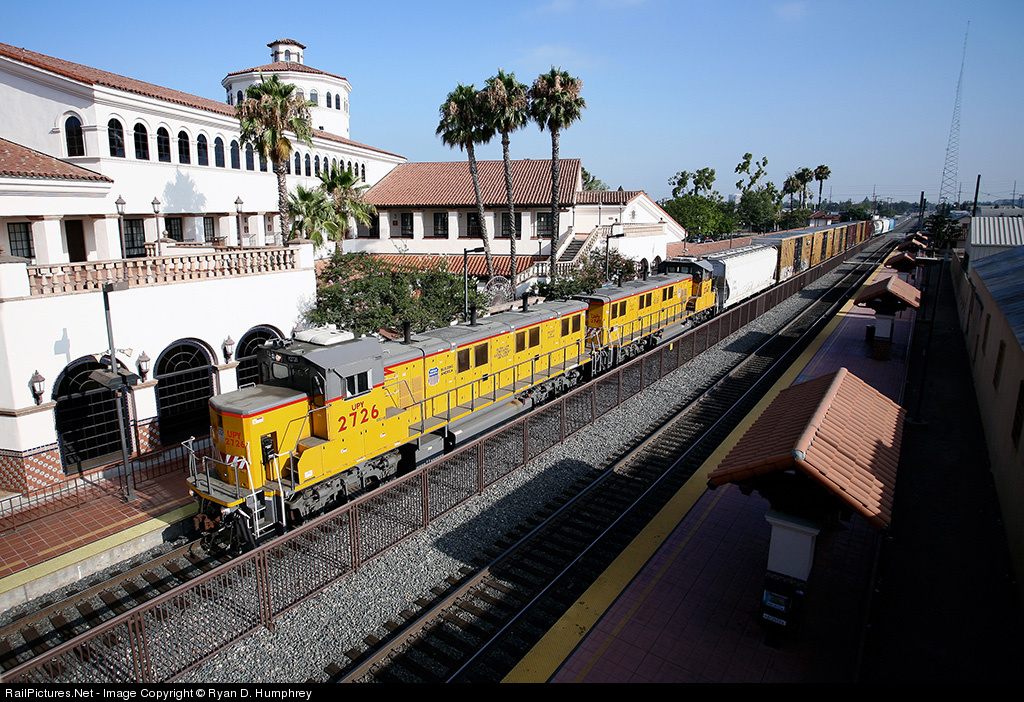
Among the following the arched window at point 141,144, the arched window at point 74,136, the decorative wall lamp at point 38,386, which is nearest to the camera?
the decorative wall lamp at point 38,386

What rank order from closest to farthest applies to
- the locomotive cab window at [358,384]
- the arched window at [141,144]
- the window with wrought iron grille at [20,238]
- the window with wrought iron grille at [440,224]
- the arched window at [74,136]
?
the locomotive cab window at [358,384], the window with wrought iron grille at [20,238], the arched window at [74,136], the arched window at [141,144], the window with wrought iron grille at [440,224]

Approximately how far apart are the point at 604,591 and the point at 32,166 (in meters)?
21.5

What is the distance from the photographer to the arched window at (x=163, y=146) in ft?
89.7

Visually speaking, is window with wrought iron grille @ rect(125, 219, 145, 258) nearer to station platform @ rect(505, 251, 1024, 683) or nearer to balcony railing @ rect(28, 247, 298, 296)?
balcony railing @ rect(28, 247, 298, 296)

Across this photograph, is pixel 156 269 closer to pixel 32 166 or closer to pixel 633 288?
pixel 32 166

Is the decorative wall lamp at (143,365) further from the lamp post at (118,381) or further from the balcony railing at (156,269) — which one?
the balcony railing at (156,269)

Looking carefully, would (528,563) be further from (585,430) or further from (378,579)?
(585,430)

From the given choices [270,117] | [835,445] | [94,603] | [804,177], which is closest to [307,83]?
[270,117]

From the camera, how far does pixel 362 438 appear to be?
14016 millimetres

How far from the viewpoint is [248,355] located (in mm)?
19719

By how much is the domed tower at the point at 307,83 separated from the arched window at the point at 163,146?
20774 millimetres

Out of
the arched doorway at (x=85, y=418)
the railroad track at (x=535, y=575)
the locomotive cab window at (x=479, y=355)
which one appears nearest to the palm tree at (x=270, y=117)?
the arched doorway at (x=85, y=418)

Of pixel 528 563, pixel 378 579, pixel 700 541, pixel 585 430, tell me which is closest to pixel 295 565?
pixel 378 579

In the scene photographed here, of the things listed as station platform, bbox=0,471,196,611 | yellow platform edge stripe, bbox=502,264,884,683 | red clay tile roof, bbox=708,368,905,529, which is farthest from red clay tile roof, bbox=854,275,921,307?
station platform, bbox=0,471,196,611
